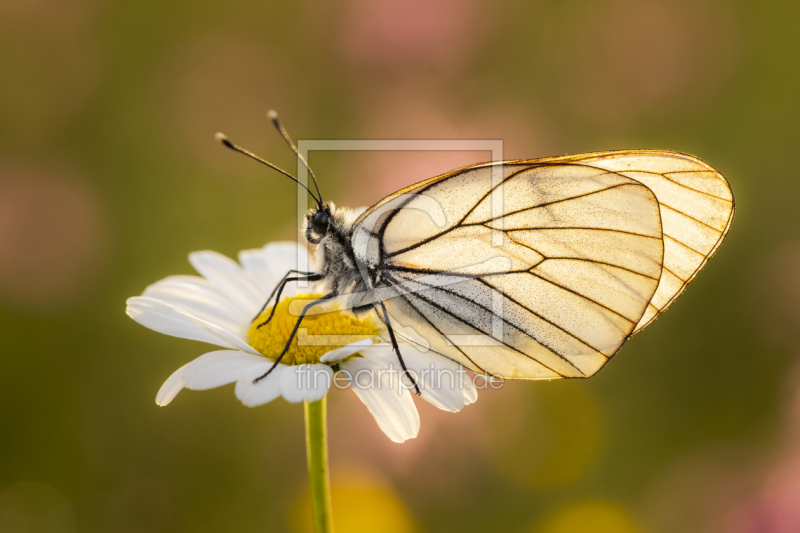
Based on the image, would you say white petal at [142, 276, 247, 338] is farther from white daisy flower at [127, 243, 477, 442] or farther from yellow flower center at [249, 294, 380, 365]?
yellow flower center at [249, 294, 380, 365]

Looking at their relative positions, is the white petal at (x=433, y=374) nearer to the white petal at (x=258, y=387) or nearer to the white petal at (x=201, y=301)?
the white petal at (x=258, y=387)

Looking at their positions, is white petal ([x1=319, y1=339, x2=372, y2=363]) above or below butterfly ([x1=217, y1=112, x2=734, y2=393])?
below

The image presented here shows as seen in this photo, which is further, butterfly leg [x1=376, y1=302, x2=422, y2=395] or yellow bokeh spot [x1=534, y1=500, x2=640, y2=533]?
yellow bokeh spot [x1=534, y1=500, x2=640, y2=533]

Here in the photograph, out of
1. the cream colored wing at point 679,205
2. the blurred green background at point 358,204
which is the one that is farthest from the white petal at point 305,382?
the blurred green background at point 358,204

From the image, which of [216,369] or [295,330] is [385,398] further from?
[216,369]

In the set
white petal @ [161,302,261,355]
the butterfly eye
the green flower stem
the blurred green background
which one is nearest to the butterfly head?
the butterfly eye

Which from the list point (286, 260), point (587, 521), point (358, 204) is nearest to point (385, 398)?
point (286, 260)
